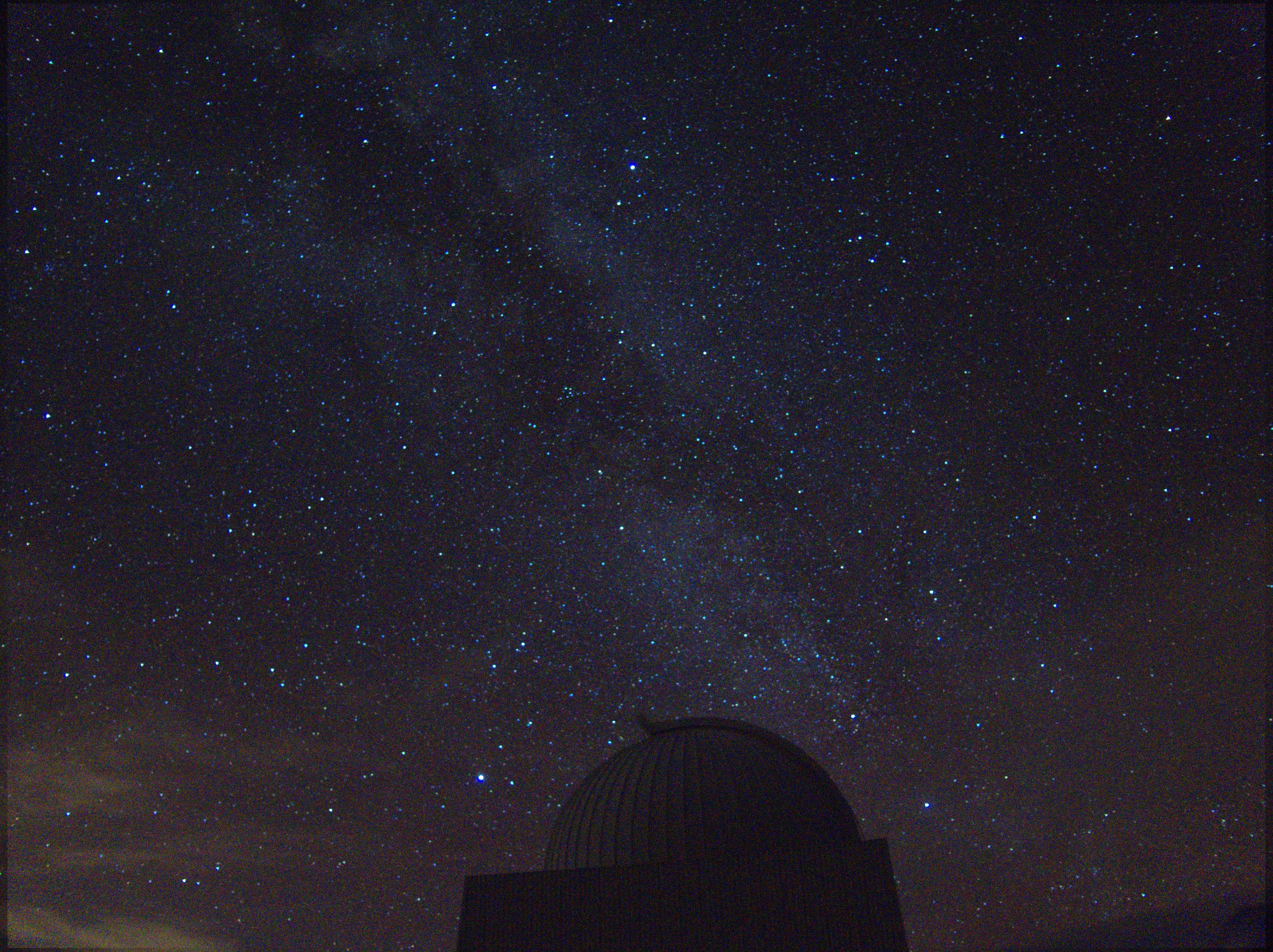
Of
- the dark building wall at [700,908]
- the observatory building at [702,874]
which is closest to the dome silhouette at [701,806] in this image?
the observatory building at [702,874]

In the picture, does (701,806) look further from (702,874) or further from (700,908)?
(700,908)

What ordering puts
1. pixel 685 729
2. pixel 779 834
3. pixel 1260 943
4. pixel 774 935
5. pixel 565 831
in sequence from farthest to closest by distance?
pixel 685 729 → pixel 565 831 → pixel 779 834 → pixel 774 935 → pixel 1260 943

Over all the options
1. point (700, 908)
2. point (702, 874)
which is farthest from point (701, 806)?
point (700, 908)

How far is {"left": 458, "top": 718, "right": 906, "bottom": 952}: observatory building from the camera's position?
996cm

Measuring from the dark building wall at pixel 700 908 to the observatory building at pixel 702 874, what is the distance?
0.05ft

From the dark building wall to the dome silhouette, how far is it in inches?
24.5

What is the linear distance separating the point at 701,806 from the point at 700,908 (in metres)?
2.28

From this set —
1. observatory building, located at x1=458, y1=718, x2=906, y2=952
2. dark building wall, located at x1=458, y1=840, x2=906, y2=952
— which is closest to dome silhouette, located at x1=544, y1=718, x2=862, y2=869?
observatory building, located at x1=458, y1=718, x2=906, y2=952

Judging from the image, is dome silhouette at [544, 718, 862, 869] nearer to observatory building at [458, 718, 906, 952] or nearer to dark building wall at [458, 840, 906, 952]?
observatory building at [458, 718, 906, 952]

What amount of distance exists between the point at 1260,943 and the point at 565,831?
38.6 ft

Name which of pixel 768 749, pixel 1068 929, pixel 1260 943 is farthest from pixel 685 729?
pixel 1260 943

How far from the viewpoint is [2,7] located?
11047 millimetres

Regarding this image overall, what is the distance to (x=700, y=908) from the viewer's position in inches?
401

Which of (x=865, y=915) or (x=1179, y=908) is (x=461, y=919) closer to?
(x=865, y=915)
